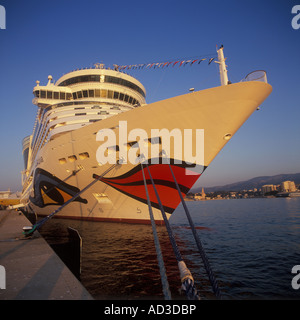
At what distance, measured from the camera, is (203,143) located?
340 inches

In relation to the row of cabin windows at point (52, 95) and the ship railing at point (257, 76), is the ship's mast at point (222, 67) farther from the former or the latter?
the row of cabin windows at point (52, 95)

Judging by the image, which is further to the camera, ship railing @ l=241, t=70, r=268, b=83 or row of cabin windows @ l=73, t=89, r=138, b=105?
row of cabin windows @ l=73, t=89, r=138, b=105

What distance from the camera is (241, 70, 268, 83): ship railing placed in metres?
7.32

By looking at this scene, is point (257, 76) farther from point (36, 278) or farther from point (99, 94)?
point (99, 94)

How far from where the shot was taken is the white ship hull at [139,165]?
773cm

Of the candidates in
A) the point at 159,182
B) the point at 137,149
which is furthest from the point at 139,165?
the point at 159,182

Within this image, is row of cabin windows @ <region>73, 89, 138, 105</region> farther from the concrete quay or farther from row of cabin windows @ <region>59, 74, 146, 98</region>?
the concrete quay

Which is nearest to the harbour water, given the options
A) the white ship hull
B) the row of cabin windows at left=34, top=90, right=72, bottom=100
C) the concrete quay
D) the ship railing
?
the concrete quay

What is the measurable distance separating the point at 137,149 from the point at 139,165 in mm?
833

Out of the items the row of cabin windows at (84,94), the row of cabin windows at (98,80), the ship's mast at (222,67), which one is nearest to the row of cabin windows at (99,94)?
the row of cabin windows at (84,94)

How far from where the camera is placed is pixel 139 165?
31.1ft

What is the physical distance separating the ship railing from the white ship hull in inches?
6.9
